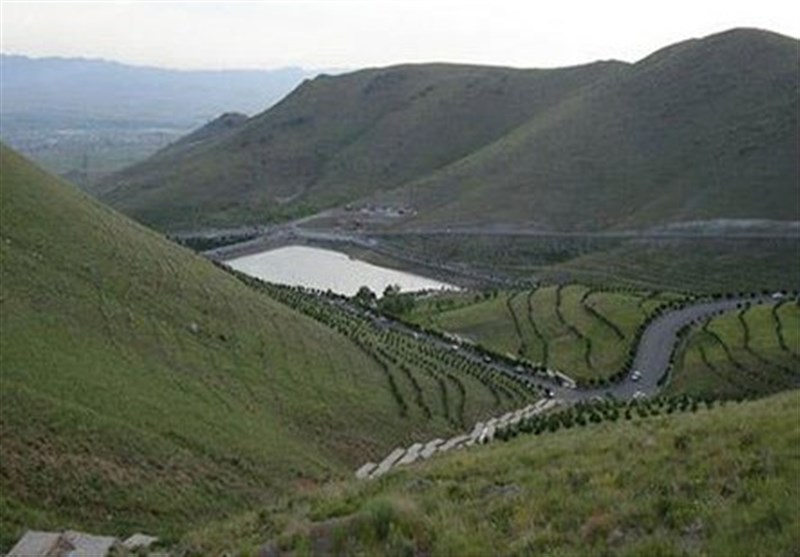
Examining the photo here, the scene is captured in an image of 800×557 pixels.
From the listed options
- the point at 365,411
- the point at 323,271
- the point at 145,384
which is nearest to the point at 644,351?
the point at 365,411

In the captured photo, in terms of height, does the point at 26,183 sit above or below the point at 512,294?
above

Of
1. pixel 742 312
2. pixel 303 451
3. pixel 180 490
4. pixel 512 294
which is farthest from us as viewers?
pixel 512 294

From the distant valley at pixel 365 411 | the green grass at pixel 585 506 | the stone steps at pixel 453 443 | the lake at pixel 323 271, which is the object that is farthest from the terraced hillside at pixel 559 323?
the green grass at pixel 585 506

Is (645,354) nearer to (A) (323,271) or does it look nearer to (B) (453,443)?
(B) (453,443)

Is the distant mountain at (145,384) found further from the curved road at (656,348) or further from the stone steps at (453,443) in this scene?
the curved road at (656,348)

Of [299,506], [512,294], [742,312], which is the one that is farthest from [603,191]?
[299,506]

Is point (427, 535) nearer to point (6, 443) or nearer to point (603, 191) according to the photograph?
point (6, 443)
